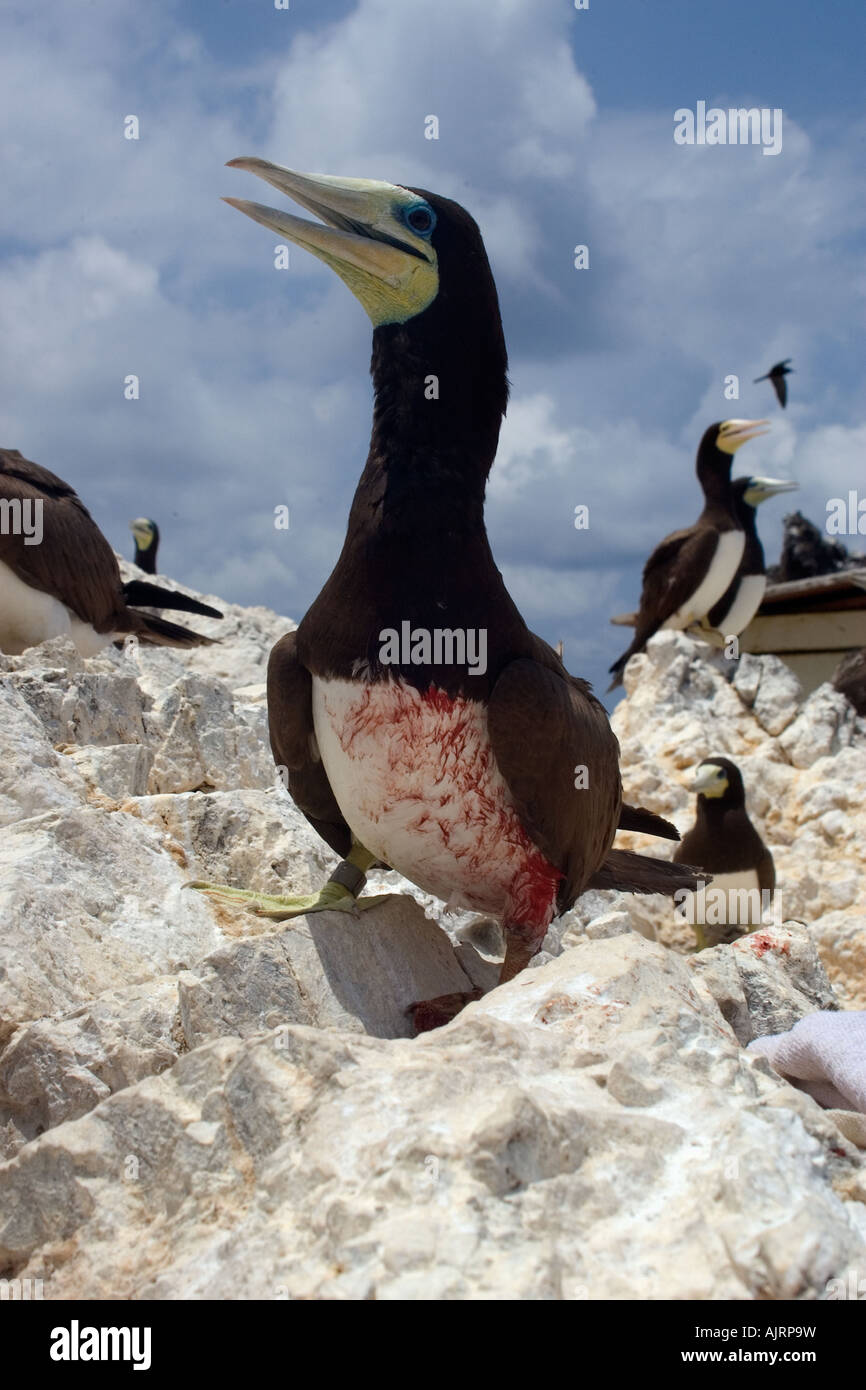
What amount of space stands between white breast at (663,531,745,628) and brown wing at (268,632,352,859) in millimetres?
10865

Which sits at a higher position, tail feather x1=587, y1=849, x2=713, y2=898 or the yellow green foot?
the yellow green foot

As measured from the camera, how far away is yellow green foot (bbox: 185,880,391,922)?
368 cm

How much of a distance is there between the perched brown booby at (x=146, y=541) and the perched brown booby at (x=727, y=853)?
16997 millimetres

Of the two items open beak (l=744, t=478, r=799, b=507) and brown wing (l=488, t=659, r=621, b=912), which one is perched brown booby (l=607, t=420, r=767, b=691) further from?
brown wing (l=488, t=659, r=621, b=912)

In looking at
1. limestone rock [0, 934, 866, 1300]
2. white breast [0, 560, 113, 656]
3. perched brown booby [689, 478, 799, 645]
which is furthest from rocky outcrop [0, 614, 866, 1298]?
perched brown booby [689, 478, 799, 645]

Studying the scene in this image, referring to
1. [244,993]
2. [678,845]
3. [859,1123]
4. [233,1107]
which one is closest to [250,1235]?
[233,1107]

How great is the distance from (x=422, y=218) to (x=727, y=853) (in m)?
6.39

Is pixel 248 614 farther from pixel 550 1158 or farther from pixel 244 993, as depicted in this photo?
pixel 550 1158

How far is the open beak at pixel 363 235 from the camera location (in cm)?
358

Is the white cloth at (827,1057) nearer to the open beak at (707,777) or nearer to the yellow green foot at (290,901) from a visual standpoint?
the yellow green foot at (290,901)

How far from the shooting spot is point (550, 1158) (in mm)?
1886

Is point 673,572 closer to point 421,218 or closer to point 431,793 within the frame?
point 421,218

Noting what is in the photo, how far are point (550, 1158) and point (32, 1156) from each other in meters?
1.07

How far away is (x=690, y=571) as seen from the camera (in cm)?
1415
